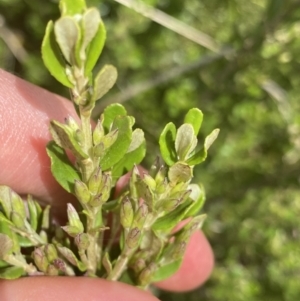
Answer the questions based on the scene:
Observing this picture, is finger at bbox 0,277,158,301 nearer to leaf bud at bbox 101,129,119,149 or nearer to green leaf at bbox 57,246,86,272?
green leaf at bbox 57,246,86,272

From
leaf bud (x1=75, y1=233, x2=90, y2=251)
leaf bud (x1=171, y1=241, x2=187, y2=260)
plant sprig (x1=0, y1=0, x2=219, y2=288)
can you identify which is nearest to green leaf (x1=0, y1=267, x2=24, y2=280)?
plant sprig (x1=0, y1=0, x2=219, y2=288)

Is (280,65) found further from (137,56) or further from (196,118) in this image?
(196,118)

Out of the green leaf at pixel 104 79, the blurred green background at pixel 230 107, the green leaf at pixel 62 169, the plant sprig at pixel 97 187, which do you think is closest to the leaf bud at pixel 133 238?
the plant sprig at pixel 97 187

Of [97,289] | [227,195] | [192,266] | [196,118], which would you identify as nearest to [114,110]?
[196,118]

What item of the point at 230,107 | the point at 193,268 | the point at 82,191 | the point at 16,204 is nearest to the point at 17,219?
the point at 16,204

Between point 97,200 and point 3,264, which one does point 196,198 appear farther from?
point 3,264
